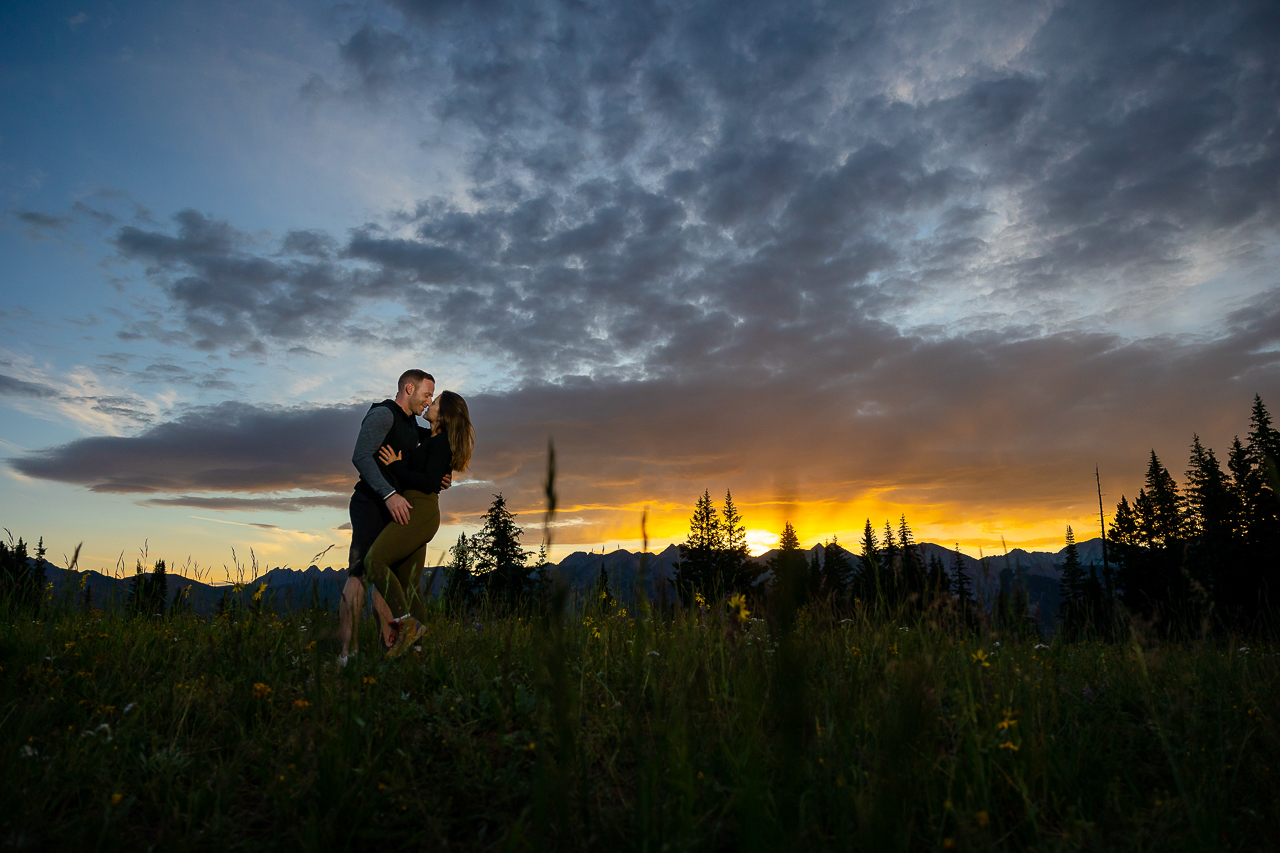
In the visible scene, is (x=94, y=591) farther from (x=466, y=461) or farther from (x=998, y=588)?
(x=998, y=588)

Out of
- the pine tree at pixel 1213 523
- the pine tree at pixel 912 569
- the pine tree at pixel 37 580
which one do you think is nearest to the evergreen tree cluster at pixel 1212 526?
the pine tree at pixel 1213 523

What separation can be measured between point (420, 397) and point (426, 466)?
2.22 ft

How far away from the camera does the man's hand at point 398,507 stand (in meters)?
5.04

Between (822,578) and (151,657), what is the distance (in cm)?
509

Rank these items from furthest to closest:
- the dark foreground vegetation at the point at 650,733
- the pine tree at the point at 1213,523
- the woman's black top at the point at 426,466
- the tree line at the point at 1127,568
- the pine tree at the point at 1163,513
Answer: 1. the pine tree at the point at 1163,513
2. the pine tree at the point at 1213,523
3. the woman's black top at the point at 426,466
4. the tree line at the point at 1127,568
5. the dark foreground vegetation at the point at 650,733

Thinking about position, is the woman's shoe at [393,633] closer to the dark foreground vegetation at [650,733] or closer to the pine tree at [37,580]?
the dark foreground vegetation at [650,733]

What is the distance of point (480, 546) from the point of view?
145ft

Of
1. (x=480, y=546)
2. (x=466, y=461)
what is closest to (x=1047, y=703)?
(x=466, y=461)

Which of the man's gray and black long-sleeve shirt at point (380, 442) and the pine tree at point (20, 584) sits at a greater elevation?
the man's gray and black long-sleeve shirt at point (380, 442)

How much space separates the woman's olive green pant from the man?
11cm

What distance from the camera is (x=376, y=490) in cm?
504

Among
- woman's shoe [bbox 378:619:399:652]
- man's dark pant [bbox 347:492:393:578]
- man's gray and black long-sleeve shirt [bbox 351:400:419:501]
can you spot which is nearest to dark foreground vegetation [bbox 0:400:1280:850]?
woman's shoe [bbox 378:619:399:652]

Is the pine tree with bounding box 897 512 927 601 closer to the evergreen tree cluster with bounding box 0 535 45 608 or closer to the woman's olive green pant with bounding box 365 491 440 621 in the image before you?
the woman's olive green pant with bounding box 365 491 440 621

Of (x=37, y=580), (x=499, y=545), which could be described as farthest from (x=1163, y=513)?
(x=37, y=580)
